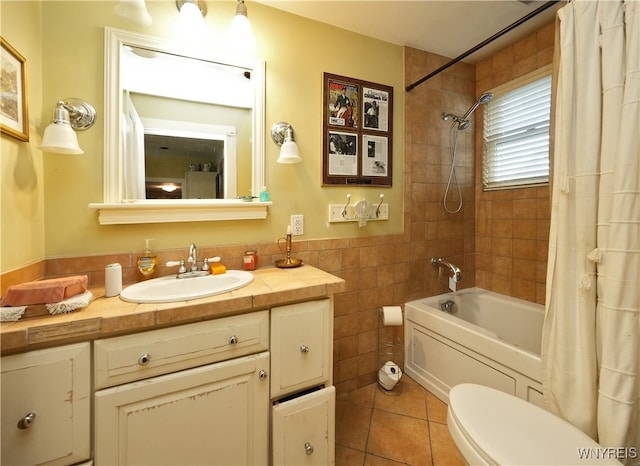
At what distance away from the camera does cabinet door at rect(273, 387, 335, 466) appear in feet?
3.46

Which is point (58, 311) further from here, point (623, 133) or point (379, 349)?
point (623, 133)

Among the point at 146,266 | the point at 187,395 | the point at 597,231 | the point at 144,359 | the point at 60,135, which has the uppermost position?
the point at 60,135

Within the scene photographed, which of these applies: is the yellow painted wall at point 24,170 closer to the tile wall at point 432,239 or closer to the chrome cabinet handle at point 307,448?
the tile wall at point 432,239

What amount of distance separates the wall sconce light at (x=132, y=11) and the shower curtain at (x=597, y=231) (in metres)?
1.72

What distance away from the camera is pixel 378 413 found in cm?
163

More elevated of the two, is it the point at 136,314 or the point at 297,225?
the point at 297,225

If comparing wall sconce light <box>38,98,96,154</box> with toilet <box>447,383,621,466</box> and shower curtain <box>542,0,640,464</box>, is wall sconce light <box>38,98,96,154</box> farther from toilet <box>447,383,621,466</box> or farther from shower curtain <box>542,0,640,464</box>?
shower curtain <box>542,0,640,464</box>

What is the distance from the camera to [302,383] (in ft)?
3.70

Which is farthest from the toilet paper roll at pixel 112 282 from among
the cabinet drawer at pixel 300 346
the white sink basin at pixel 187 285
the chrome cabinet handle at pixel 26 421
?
the cabinet drawer at pixel 300 346

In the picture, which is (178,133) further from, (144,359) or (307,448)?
(307,448)

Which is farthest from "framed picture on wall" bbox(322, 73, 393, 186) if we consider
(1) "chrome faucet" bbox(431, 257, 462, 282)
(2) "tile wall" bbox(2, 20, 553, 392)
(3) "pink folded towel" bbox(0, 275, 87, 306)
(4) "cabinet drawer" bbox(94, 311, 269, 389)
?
(3) "pink folded towel" bbox(0, 275, 87, 306)

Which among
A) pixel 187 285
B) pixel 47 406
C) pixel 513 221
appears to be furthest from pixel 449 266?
pixel 47 406

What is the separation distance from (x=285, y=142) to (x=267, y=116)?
8.7 inches

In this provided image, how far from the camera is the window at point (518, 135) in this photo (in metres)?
1.84
